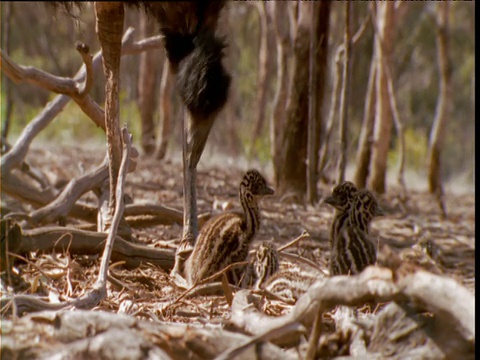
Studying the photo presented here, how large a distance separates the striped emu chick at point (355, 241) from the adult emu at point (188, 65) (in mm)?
1218

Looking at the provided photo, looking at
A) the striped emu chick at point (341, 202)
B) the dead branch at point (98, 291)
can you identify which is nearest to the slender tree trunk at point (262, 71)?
the striped emu chick at point (341, 202)

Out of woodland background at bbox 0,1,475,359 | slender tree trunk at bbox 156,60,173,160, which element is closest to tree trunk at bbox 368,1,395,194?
woodland background at bbox 0,1,475,359

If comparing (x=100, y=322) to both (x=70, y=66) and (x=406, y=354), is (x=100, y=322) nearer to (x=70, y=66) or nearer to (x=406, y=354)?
(x=406, y=354)

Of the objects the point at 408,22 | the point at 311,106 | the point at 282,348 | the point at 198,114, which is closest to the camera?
the point at 282,348

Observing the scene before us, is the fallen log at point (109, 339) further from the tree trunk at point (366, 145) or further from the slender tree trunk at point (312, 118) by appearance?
the tree trunk at point (366, 145)

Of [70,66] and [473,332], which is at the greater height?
[70,66]

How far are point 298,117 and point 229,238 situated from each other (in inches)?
205

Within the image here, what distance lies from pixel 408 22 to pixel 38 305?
29874 millimetres

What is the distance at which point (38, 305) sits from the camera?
4.41 metres

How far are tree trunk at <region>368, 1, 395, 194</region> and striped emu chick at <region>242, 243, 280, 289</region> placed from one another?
7.33m

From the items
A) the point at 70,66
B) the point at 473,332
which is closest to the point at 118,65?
the point at 473,332

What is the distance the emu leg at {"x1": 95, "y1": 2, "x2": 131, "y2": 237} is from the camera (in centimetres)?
479

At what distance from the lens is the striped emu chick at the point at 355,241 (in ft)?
18.9

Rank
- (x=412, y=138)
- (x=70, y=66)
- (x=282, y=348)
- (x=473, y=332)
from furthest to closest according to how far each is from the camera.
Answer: (x=70, y=66), (x=412, y=138), (x=282, y=348), (x=473, y=332)
